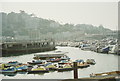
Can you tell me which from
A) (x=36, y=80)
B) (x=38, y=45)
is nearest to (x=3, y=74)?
(x=36, y=80)

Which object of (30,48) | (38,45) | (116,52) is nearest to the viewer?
(116,52)

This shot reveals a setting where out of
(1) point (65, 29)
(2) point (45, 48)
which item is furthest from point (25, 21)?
(2) point (45, 48)

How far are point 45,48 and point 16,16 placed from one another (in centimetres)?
8908

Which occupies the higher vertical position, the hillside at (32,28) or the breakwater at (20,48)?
the hillside at (32,28)

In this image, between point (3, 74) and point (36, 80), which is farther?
point (3, 74)

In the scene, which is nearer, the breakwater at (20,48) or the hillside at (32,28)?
the breakwater at (20,48)

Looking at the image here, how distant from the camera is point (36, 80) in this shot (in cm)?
1630

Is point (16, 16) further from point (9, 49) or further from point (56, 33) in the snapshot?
point (9, 49)

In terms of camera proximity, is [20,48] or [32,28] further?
[32,28]

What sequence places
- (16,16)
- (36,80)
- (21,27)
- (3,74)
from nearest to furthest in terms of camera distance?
1. (36,80)
2. (3,74)
3. (21,27)
4. (16,16)

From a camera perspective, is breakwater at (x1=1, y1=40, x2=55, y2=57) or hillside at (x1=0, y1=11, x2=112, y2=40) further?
hillside at (x1=0, y1=11, x2=112, y2=40)

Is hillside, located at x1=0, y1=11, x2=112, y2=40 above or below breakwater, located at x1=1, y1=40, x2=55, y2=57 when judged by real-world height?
above

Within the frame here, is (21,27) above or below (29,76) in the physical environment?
above

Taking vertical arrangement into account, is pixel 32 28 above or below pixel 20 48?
above
